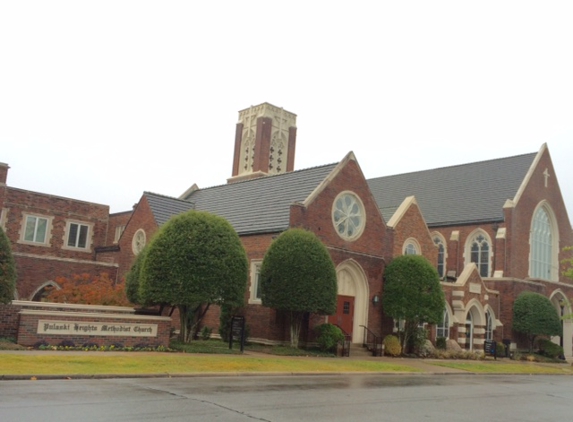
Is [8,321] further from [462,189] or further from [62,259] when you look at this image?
[462,189]

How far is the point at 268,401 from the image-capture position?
11.4 meters

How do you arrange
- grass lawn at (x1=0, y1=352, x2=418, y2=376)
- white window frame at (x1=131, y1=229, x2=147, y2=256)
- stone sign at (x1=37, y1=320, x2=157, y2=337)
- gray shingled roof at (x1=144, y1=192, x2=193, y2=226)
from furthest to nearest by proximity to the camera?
white window frame at (x1=131, y1=229, x2=147, y2=256), gray shingled roof at (x1=144, y1=192, x2=193, y2=226), stone sign at (x1=37, y1=320, x2=157, y2=337), grass lawn at (x1=0, y1=352, x2=418, y2=376)

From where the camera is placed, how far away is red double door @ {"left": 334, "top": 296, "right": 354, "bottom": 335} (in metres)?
26.8

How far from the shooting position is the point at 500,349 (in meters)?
34.8

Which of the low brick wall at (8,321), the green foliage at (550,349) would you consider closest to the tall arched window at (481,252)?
the green foliage at (550,349)

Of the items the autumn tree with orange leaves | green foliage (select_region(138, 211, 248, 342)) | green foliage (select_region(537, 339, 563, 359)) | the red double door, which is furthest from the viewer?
green foliage (select_region(537, 339, 563, 359))

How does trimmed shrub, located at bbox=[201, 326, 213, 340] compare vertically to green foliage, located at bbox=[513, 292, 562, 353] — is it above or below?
below

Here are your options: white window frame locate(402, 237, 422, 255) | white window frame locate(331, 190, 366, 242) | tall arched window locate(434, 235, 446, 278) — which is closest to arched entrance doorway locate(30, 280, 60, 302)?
white window frame locate(331, 190, 366, 242)

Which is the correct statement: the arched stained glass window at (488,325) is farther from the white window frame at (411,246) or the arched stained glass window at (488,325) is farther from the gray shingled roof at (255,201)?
the gray shingled roof at (255,201)

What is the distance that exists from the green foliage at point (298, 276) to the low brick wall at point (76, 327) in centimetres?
458

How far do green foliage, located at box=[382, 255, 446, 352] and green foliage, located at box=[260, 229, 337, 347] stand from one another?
4.86 m

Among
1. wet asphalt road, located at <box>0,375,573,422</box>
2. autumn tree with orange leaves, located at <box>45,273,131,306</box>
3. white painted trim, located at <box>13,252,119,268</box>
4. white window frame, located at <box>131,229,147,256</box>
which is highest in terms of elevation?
white window frame, located at <box>131,229,147,256</box>

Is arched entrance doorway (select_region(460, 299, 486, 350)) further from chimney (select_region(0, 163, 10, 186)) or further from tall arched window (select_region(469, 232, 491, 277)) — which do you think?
chimney (select_region(0, 163, 10, 186))

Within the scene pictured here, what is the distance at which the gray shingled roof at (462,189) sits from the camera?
42.0 metres
